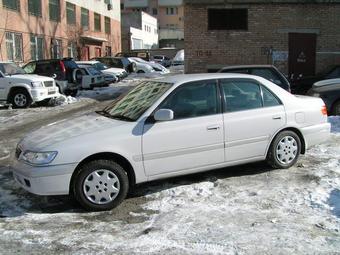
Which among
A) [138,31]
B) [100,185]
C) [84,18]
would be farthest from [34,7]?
[138,31]

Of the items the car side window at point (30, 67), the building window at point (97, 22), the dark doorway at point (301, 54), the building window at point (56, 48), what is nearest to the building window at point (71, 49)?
the building window at point (56, 48)

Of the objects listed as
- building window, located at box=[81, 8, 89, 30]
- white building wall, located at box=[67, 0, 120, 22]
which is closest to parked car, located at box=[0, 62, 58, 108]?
white building wall, located at box=[67, 0, 120, 22]

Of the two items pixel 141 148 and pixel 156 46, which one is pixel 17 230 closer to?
pixel 141 148

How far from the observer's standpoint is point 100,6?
48094 mm

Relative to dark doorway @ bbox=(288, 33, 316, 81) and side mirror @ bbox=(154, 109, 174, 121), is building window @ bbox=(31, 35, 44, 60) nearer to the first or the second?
dark doorway @ bbox=(288, 33, 316, 81)

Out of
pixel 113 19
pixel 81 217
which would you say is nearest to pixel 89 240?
pixel 81 217

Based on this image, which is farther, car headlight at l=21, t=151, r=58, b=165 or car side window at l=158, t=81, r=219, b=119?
car side window at l=158, t=81, r=219, b=119

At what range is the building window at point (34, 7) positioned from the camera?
31.3 m

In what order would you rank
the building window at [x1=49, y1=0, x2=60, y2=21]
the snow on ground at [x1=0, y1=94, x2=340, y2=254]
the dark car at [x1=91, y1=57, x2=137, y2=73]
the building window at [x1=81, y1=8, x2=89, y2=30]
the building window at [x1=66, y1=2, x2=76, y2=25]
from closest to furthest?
the snow on ground at [x1=0, y1=94, x2=340, y2=254], the dark car at [x1=91, y1=57, x2=137, y2=73], the building window at [x1=49, y1=0, x2=60, y2=21], the building window at [x1=66, y1=2, x2=76, y2=25], the building window at [x1=81, y1=8, x2=89, y2=30]

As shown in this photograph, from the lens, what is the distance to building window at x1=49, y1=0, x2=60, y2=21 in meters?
35.1

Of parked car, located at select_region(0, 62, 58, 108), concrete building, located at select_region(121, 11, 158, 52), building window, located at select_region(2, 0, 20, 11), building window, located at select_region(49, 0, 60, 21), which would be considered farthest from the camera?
concrete building, located at select_region(121, 11, 158, 52)

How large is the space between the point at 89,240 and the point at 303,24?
15.5 meters

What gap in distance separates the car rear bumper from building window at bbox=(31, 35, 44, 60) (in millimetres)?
26705

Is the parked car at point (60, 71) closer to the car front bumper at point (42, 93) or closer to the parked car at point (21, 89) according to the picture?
the car front bumper at point (42, 93)
